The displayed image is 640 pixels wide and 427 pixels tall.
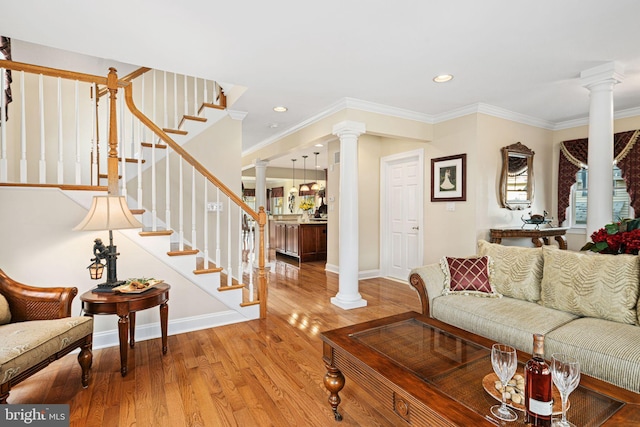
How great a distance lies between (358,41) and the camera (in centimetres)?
247

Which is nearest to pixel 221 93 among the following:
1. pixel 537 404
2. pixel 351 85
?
pixel 351 85

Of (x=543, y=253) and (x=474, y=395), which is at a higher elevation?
(x=543, y=253)

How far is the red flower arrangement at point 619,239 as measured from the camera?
89.1 inches

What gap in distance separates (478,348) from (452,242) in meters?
2.81

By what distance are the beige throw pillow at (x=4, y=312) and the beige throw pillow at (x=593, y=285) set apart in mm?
3773

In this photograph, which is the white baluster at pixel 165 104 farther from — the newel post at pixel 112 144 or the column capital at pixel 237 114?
the newel post at pixel 112 144

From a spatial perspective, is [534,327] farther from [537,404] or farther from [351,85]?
[351,85]

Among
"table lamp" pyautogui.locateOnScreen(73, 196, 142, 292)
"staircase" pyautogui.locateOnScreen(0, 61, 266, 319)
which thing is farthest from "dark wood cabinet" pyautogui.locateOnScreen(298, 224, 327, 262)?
"table lamp" pyautogui.locateOnScreen(73, 196, 142, 292)

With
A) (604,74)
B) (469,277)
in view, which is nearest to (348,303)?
(469,277)

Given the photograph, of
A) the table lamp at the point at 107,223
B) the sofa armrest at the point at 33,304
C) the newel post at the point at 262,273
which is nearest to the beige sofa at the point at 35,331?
the sofa armrest at the point at 33,304

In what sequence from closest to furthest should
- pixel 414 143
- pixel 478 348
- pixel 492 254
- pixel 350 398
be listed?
pixel 478 348
pixel 350 398
pixel 492 254
pixel 414 143

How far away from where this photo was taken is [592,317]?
215cm

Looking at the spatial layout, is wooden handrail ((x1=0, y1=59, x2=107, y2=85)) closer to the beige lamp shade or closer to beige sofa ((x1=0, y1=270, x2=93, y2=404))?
the beige lamp shade

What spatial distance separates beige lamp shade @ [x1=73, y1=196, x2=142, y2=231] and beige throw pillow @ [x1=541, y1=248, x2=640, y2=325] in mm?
3191
